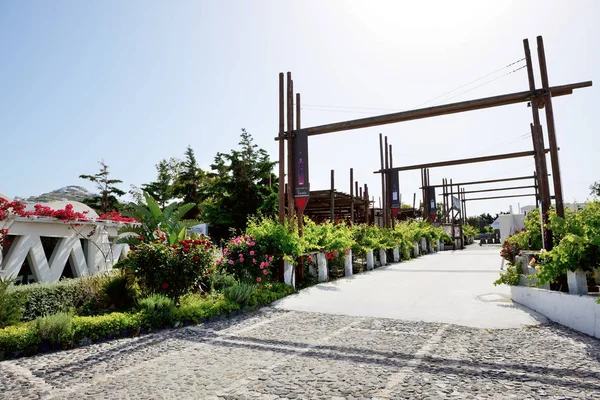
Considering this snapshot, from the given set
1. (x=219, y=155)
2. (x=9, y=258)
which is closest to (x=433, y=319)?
(x=9, y=258)

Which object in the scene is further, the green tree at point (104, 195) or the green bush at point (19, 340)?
the green tree at point (104, 195)

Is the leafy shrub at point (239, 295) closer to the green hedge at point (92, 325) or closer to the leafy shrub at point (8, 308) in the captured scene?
the green hedge at point (92, 325)

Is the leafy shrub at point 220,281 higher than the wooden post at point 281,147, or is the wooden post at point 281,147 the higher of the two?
the wooden post at point 281,147

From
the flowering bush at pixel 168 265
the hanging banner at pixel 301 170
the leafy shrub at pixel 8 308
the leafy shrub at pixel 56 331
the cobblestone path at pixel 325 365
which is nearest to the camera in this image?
the cobblestone path at pixel 325 365

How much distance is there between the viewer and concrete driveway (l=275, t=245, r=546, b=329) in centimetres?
636

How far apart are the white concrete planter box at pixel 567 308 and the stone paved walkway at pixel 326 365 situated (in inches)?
10.9

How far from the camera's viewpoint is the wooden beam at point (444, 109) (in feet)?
26.4

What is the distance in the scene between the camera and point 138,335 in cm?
580

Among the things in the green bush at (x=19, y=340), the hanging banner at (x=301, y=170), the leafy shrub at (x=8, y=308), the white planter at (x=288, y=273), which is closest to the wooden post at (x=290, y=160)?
the hanging banner at (x=301, y=170)

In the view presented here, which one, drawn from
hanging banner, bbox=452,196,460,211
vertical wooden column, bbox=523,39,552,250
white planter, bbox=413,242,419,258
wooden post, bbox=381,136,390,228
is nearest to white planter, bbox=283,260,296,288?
vertical wooden column, bbox=523,39,552,250

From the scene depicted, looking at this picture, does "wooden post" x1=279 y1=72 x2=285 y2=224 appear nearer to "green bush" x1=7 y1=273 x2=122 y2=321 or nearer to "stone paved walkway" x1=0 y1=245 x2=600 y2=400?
"green bush" x1=7 y1=273 x2=122 y2=321

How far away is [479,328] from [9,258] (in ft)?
28.7

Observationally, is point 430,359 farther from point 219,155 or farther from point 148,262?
point 219,155

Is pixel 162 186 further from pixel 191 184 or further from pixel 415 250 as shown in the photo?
pixel 415 250
